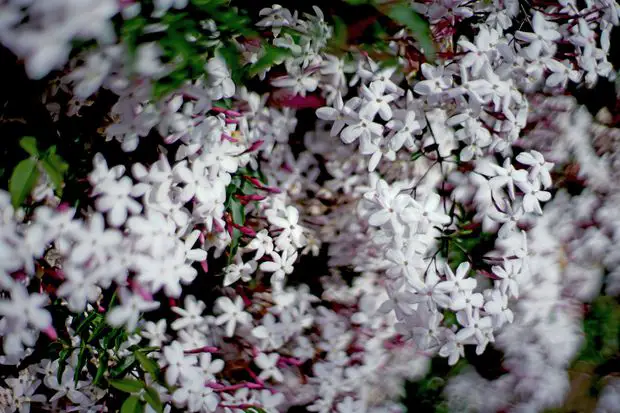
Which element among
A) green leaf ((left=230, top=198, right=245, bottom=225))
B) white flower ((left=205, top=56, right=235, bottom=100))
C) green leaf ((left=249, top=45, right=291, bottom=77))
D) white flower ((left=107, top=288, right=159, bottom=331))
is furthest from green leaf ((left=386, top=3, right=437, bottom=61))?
white flower ((left=107, top=288, right=159, bottom=331))

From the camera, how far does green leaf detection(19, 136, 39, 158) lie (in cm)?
80

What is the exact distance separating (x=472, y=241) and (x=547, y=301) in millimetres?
244

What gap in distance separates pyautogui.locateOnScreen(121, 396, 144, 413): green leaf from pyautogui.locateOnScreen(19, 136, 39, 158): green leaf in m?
0.42

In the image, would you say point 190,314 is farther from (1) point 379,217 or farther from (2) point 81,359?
(1) point 379,217

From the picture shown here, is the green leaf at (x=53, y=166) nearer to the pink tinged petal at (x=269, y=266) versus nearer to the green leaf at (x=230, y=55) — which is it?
the green leaf at (x=230, y=55)

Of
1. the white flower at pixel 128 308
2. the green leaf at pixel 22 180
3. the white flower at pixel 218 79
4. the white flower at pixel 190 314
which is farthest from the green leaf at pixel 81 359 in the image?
the white flower at pixel 218 79

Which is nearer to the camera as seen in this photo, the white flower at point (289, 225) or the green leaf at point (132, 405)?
the green leaf at point (132, 405)

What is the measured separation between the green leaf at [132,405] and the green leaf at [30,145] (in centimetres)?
42

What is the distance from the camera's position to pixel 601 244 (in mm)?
1428

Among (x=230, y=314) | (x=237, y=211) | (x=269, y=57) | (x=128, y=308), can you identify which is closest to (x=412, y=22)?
(x=269, y=57)

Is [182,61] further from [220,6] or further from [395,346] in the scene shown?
[395,346]

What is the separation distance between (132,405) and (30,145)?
44cm

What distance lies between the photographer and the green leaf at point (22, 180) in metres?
0.77

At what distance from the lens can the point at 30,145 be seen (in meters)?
0.81
